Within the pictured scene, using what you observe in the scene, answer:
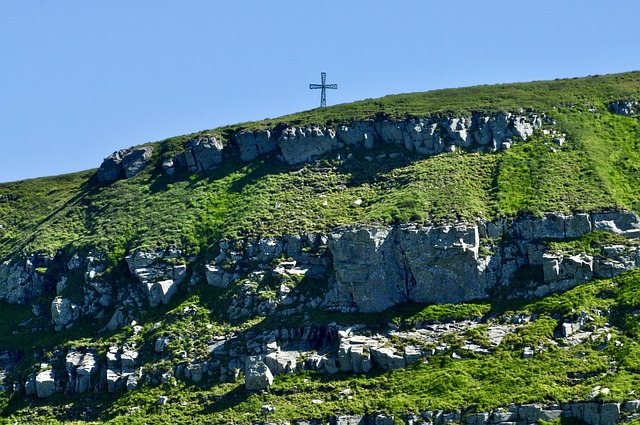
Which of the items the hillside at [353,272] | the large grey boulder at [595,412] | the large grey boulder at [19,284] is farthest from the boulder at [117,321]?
the large grey boulder at [595,412]

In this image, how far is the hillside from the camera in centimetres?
8994

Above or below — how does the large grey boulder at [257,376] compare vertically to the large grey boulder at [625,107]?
below

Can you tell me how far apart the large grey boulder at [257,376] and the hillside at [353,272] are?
0.12m

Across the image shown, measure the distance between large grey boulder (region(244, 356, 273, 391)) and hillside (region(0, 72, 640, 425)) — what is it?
0.12 m

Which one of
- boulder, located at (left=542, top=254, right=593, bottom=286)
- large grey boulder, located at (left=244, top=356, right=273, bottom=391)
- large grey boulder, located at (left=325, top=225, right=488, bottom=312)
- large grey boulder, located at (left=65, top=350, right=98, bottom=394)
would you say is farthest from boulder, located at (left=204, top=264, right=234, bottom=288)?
boulder, located at (left=542, top=254, right=593, bottom=286)

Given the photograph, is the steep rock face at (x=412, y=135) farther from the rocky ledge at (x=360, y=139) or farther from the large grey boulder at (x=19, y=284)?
the large grey boulder at (x=19, y=284)

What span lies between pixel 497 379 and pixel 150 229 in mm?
40091

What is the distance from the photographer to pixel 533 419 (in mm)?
83250

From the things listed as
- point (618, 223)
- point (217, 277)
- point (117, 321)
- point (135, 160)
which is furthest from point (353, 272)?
point (135, 160)

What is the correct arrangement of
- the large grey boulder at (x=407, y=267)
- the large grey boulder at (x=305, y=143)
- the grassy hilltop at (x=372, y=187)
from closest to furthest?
1. the large grey boulder at (x=407, y=267)
2. the grassy hilltop at (x=372, y=187)
3. the large grey boulder at (x=305, y=143)

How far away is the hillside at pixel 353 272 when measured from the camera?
295 feet

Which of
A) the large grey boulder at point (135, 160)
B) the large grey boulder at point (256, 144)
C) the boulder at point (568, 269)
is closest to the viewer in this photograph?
the boulder at point (568, 269)

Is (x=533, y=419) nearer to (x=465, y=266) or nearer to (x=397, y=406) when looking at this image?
(x=397, y=406)

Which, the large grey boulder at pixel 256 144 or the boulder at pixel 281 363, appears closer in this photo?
the boulder at pixel 281 363
